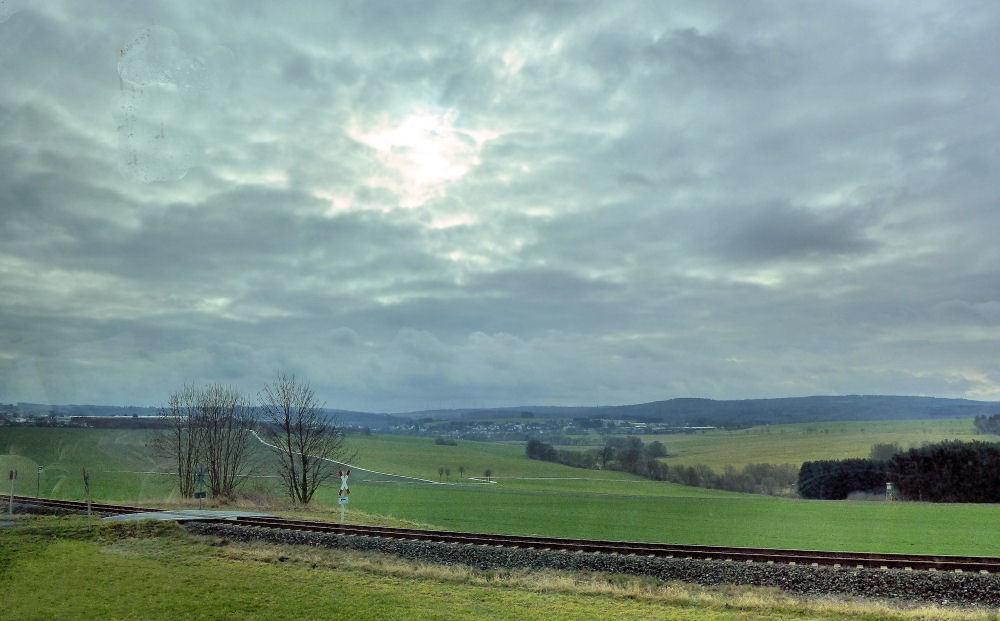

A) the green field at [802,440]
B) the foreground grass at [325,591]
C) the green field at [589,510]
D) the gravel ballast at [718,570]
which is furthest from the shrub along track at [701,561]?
the green field at [802,440]

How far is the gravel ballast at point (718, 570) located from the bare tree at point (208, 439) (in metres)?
28.3

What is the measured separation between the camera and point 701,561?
1928 centimetres

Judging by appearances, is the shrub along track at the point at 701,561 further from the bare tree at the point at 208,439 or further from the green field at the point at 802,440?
the green field at the point at 802,440

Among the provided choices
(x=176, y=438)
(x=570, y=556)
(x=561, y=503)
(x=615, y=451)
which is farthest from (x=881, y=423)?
(x=570, y=556)

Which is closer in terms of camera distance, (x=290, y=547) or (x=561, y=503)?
(x=290, y=547)

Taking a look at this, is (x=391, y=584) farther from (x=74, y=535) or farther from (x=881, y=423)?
(x=881, y=423)

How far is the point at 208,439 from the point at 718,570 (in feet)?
141

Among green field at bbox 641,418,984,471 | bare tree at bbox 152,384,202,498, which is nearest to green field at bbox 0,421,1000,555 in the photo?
bare tree at bbox 152,384,202,498

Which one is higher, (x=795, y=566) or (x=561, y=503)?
(x=795, y=566)

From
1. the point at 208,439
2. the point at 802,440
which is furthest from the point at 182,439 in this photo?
the point at 802,440

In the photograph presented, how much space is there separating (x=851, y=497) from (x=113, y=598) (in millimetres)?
77177

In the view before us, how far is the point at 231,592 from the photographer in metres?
16.1

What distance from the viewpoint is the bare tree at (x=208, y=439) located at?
165 feet

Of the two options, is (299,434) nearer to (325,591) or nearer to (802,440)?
(325,591)
